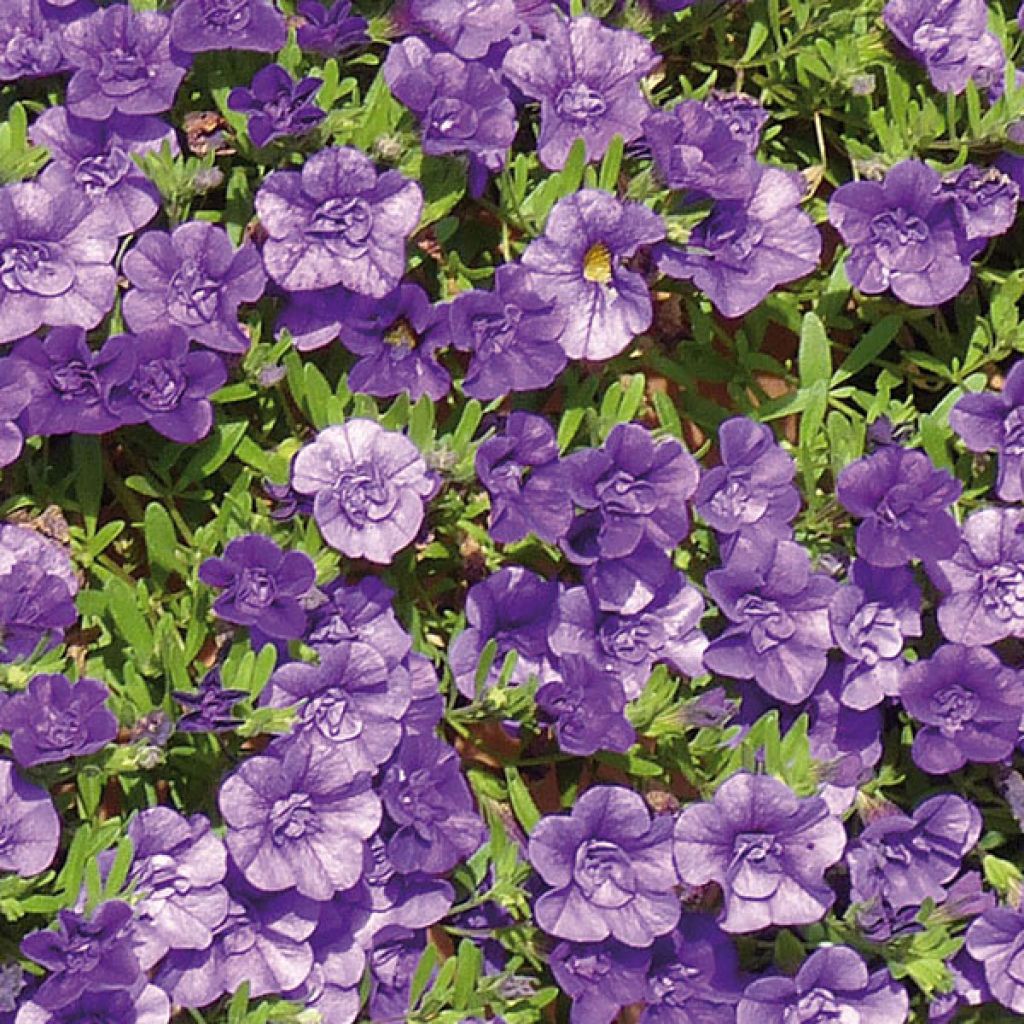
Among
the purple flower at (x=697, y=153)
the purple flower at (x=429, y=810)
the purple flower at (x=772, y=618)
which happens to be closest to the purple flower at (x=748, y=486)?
the purple flower at (x=772, y=618)

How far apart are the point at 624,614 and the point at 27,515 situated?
618 mm

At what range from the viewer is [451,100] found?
1725 mm

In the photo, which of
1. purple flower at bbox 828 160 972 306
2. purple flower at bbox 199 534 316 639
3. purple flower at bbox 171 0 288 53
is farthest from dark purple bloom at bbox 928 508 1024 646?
purple flower at bbox 171 0 288 53

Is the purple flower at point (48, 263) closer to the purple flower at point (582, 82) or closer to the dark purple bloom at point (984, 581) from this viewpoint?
the purple flower at point (582, 82)

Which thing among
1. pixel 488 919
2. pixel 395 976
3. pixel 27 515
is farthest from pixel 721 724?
pixel 27 515

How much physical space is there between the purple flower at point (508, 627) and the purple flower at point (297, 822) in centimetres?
17

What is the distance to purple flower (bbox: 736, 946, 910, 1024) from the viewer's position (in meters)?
1.71

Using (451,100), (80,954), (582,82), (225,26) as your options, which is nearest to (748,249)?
(582,82)

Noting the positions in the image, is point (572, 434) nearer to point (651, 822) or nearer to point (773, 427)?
point (773, 427)

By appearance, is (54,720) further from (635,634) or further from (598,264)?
(598,264)

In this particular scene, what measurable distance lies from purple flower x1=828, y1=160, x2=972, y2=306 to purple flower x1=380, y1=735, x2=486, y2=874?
700 mm

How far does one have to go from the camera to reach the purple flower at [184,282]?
5.46ft

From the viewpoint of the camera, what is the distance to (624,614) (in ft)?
5.74

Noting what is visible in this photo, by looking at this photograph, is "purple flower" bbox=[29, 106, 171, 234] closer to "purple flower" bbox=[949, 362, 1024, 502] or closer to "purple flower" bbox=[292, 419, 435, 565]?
"purple flower" bbox=[292, 419, 435, 565]
